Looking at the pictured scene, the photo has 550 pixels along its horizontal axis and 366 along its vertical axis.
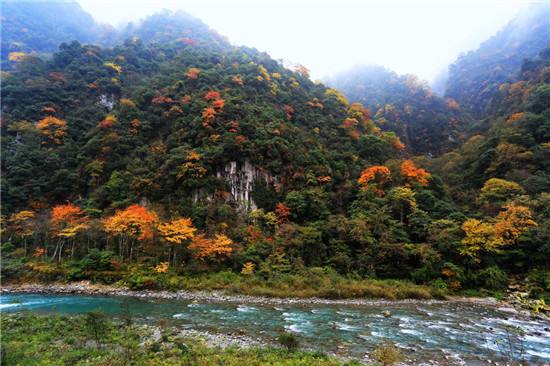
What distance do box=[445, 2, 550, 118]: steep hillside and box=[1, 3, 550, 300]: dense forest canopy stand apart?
20083 millimetres

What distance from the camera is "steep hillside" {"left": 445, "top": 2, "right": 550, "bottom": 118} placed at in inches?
2977

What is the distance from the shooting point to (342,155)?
4344 cm

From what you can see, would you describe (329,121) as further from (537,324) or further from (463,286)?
(537,324)

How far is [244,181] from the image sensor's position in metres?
37.5

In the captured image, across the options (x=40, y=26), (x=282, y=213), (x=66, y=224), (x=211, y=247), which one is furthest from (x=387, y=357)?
(x=40, y=26)

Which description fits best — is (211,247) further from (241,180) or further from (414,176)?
(414,176)

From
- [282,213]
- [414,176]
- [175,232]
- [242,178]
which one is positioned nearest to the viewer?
[175,232]

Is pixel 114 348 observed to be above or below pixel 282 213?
below

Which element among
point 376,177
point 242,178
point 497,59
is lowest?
point 242,178

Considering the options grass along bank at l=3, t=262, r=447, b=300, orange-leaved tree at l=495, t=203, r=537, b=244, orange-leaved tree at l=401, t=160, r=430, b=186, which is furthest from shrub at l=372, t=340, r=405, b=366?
orange-leaved tree at l=401, t=160, r=430, b=186

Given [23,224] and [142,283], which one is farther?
[23,224]

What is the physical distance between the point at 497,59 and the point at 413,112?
4322 centimetres

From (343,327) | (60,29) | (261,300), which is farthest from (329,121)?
(60,29)

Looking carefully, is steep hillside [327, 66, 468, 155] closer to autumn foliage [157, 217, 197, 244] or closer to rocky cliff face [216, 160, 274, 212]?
rocky cliff face [216, 160, 274, 212]
